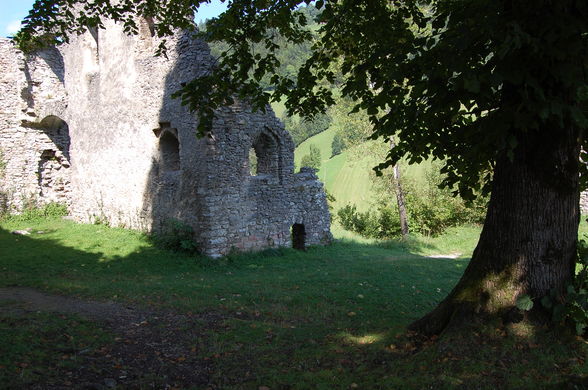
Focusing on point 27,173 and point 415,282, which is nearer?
point 415,282

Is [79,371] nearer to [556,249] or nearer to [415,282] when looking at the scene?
[556,249]

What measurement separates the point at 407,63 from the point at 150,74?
10790mm

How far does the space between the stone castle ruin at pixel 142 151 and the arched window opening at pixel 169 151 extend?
3 centimetres

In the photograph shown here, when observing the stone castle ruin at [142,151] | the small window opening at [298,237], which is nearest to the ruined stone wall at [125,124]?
the stone castle ruin at [142,151]

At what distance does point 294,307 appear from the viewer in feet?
25.6

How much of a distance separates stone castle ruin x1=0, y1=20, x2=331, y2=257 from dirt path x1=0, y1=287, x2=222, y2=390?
5.04 m

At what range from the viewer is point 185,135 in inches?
502

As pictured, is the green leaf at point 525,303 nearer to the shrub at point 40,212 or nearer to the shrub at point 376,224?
the shrub at point 40,212

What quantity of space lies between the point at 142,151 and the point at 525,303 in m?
12.5

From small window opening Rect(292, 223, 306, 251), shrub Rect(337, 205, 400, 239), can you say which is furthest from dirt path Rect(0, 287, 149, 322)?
shrub Rect(337, 205, 400, 239)

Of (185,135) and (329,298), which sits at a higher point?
(185,135)

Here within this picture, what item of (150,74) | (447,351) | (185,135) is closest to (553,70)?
(447,351)

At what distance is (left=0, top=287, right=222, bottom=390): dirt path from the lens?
4578mm

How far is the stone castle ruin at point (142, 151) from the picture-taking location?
1252cm
